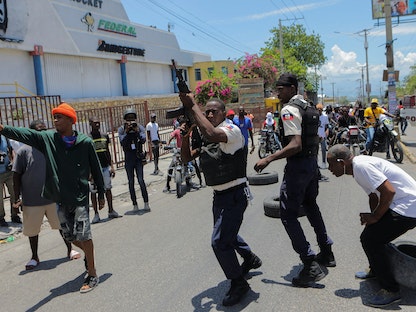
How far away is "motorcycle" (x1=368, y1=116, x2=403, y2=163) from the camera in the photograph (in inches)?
472

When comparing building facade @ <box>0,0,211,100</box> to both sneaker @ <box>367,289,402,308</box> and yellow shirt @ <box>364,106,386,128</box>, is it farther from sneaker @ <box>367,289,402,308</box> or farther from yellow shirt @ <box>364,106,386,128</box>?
sneaker @ <box>367,289,402,308</box>

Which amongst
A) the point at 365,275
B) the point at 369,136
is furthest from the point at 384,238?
the point at 369,136

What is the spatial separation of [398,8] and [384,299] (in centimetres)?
3807

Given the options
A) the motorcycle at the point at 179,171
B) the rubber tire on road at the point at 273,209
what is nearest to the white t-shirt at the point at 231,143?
the rubber tire on road at the point at 273,209

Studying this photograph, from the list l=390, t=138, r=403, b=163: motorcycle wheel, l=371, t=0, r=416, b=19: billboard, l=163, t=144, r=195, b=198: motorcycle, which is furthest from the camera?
l=371, t=0, r=416, b=19: billboard

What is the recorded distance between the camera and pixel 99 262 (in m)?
5.22

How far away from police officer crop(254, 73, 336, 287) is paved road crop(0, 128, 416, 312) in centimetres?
28

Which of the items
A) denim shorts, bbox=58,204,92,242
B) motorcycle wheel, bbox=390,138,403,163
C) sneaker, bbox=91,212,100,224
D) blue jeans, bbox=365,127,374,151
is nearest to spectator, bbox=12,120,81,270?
denim shorts, bbox=58,204,92,242

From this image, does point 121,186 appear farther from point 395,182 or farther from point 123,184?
point 395,182

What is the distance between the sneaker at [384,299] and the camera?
11.5ft

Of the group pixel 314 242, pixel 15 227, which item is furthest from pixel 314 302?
pixel 15 227

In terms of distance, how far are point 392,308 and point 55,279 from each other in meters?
3.55

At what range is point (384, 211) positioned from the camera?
11.4 feet

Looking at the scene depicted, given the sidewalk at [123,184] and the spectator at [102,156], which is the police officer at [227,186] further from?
the sidewalk at [123,184]
